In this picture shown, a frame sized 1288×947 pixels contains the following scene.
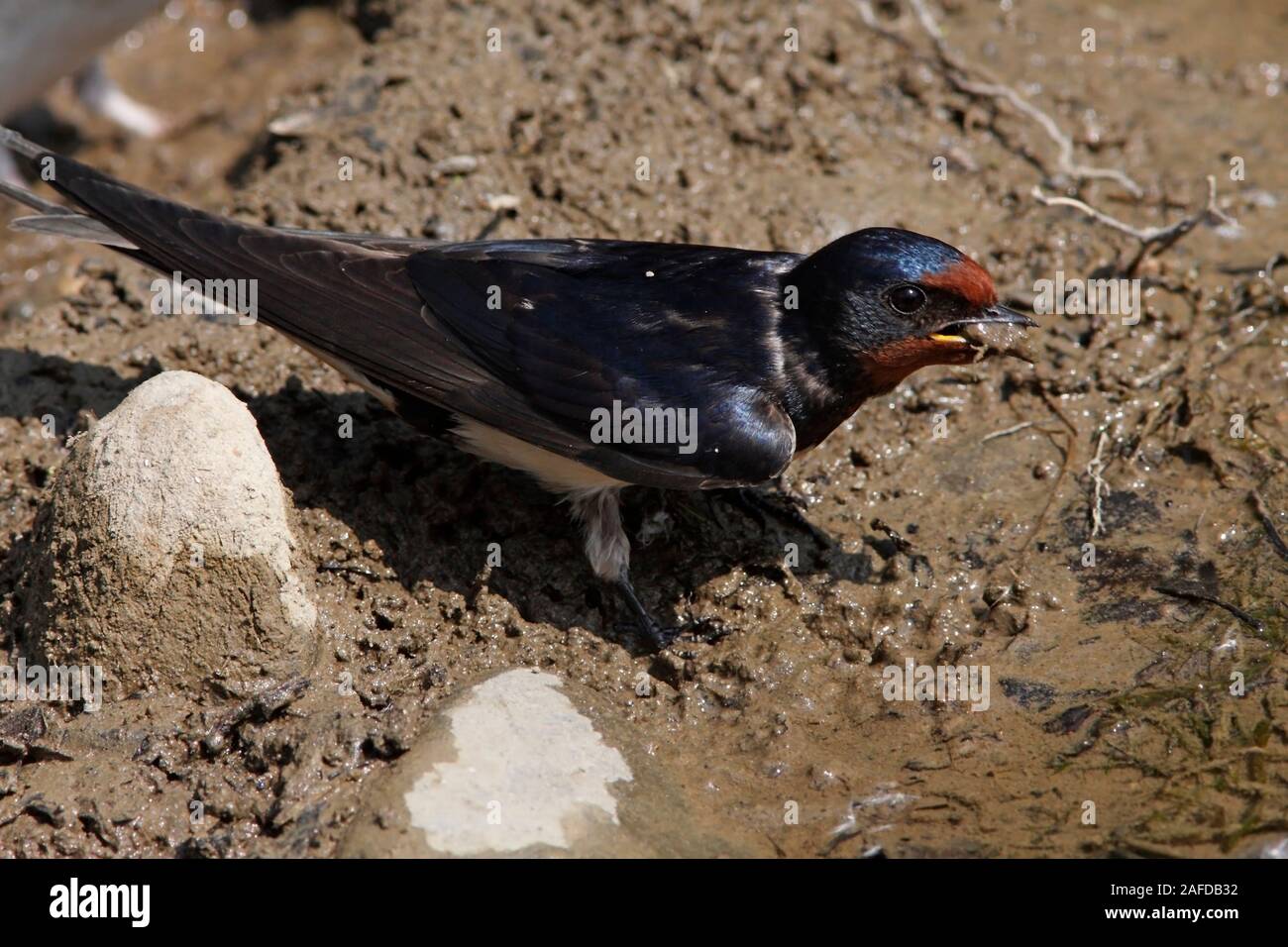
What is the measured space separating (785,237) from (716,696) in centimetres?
227

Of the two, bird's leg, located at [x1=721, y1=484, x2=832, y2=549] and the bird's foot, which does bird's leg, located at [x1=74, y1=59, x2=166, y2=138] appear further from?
the bird's foot

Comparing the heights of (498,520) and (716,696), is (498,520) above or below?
above

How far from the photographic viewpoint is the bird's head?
4.46 metres

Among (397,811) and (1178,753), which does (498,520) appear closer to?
(397,811)

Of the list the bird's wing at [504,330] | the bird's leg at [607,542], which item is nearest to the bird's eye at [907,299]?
the bird's wing at [504,330]

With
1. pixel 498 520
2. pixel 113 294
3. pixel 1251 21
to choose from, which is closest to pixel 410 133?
pixel 113 294

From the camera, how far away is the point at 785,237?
5.95m

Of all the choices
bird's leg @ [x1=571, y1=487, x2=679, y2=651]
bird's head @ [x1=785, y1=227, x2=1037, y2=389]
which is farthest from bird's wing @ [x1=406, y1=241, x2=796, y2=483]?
bird's leg @ [x1=571, y1=487, x2=679, y2=651]

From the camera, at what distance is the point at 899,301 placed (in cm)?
448

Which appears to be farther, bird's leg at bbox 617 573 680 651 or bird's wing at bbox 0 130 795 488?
bird's leg at bbox 617 573 680 651

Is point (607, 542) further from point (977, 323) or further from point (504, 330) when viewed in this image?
point (977, 323)

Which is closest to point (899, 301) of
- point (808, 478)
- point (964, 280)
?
point (964, 280)

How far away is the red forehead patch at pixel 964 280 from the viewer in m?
4.43

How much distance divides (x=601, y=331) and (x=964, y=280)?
1174mm
